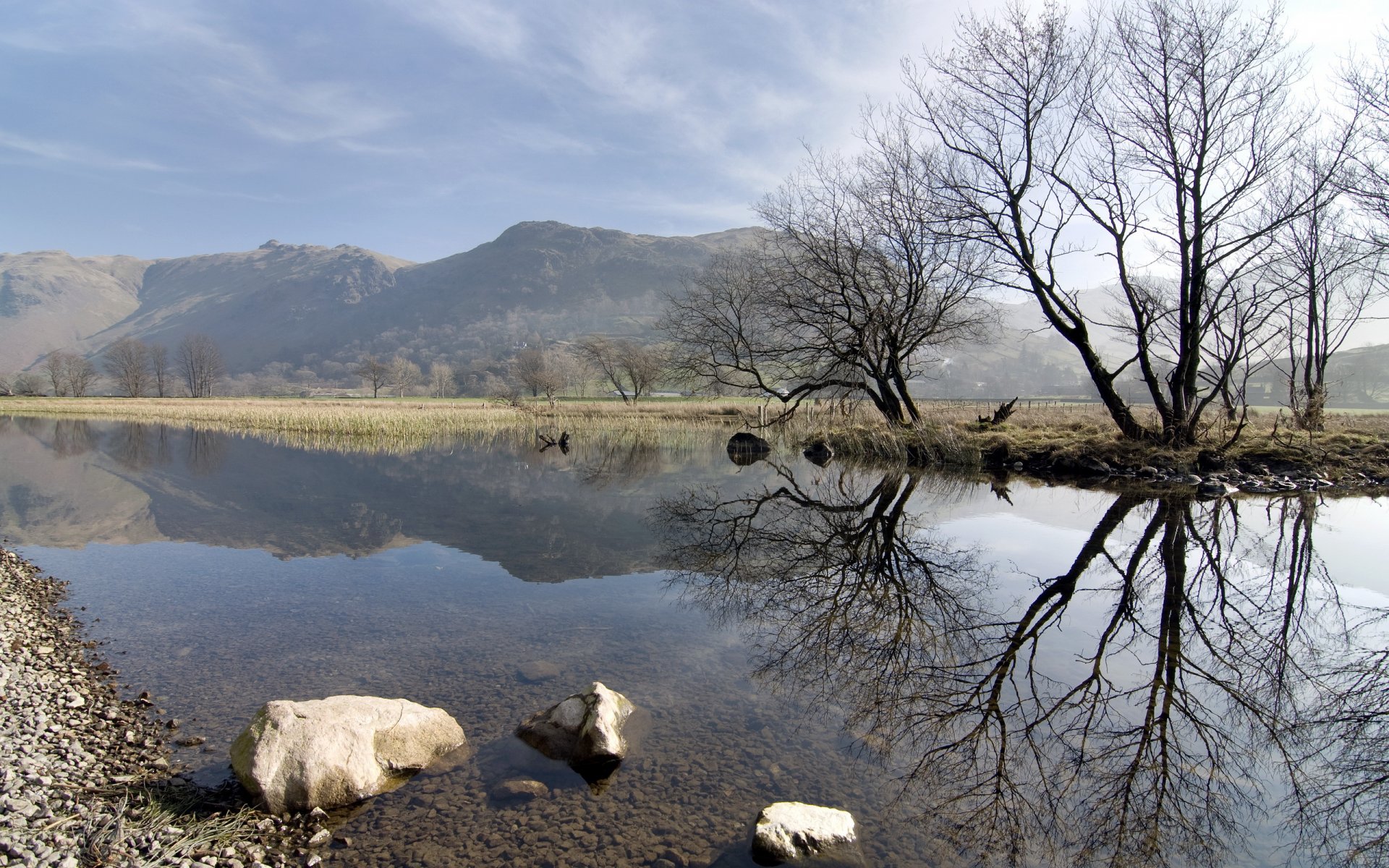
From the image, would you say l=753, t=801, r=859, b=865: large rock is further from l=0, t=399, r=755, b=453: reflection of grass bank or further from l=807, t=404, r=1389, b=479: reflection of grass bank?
l=0, t=399, r=755, b=453: reflection of grass bank

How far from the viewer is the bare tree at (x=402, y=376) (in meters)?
133

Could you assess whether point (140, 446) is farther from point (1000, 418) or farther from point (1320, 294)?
point (1320, 294)

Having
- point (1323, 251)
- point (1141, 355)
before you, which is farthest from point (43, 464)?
point (1323, 251)

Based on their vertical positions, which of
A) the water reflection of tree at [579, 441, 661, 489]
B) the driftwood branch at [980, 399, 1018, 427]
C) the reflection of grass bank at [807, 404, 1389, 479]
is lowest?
the water reflection of tree at [579, 441, 661, 489]

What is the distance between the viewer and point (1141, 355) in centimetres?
1880

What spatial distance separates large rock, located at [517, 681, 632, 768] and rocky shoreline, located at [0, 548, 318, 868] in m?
1.45

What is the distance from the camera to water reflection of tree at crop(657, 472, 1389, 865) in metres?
4.07

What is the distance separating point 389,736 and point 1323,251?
35.1 metres

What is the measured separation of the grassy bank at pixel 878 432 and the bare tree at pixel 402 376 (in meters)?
76.8

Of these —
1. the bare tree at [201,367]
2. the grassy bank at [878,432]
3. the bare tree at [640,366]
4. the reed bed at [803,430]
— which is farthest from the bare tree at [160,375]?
the bare tree at [640,366]

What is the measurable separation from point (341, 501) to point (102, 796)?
→ 1271cm

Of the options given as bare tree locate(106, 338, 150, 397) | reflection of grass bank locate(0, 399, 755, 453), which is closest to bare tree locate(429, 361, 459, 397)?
bare tree locate(106, 338, 150, 397)

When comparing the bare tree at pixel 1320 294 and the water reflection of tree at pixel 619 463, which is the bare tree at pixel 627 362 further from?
the bare tree at pixel 1320 294

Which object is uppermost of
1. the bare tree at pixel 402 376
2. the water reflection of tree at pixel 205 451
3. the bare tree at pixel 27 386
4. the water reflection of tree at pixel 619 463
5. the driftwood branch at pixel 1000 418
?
the bare tree at pixel 402 376
